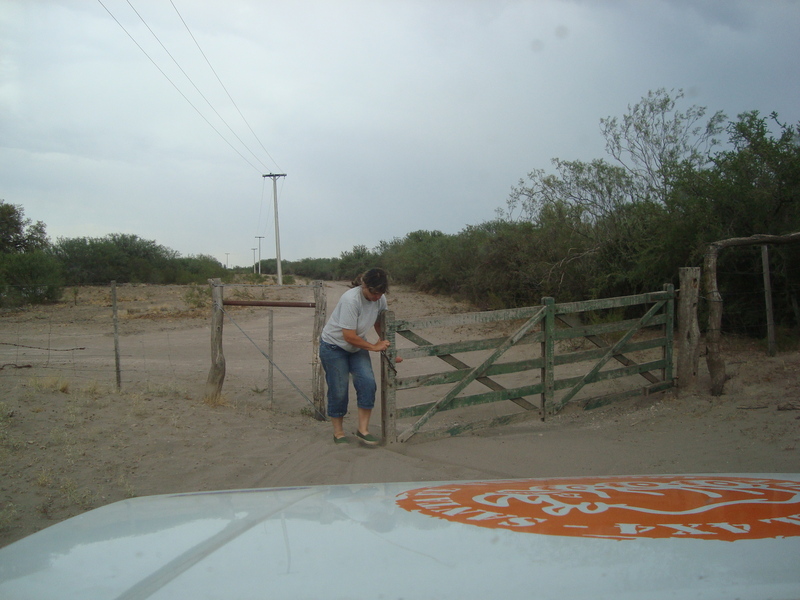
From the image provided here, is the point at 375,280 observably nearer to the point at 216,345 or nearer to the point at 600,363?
the point at 216,345

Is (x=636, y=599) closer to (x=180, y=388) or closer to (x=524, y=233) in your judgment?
(x=180, y=388)

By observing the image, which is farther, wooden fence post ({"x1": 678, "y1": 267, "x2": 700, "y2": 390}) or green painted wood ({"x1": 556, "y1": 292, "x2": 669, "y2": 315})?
wooden fence post ({"x1": 678, "y1": 267, "x2": 700, "y2": 390})

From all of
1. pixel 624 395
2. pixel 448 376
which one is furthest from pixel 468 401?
pixel 624 395

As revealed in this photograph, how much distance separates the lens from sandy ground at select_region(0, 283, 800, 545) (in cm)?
482

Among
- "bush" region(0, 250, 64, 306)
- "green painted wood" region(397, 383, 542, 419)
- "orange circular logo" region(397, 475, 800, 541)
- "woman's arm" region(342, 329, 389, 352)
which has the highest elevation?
"bush" region(0, 250, 64, 306)

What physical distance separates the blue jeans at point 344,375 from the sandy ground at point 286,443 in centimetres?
48

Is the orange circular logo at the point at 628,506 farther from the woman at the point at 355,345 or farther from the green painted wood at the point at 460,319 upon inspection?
the green painted wood at the point at 460,319

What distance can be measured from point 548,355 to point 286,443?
10.2ft

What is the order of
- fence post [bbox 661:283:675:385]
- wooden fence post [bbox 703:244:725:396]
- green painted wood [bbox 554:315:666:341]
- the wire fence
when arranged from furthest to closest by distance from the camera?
the wire fence
fence post [bbox 661:283:675:385]
wooden fence post [bbox 703:244:725:396]
green painted wood [bbox 554:315:666:341]

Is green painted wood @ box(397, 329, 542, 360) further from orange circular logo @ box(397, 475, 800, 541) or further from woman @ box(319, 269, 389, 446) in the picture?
orange circular logo @ box(397, 475, 800, 541)

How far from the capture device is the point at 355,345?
5496 millimetres

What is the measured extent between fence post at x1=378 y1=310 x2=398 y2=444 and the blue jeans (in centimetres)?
13

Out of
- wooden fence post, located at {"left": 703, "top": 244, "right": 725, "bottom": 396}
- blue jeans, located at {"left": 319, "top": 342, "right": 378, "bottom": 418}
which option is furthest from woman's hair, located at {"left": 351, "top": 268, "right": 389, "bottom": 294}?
wooden fence post, located at {"left": 703, "top": 244, "right": 725, "bottom": 396}

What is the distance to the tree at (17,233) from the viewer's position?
3494 cm
